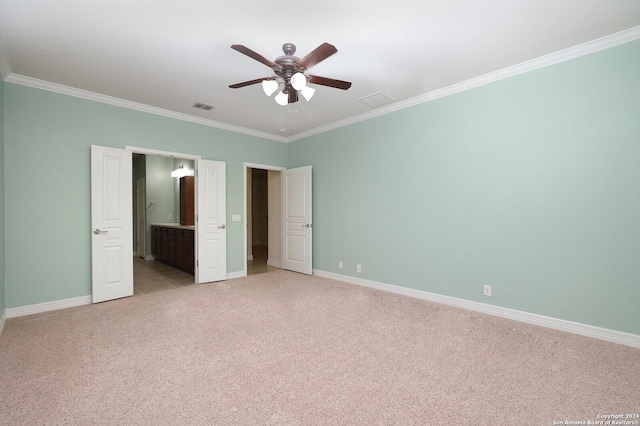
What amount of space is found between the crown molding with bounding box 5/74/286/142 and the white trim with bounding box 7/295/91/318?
2621 mm

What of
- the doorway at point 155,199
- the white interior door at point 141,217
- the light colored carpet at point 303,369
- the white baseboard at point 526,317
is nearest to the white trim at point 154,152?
the doorway at point 155,199

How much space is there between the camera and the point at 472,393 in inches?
77.1

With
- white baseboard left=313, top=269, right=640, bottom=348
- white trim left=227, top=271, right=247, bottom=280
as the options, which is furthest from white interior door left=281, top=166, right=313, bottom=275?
white baseboard left=313, top=269, right=640, bottom=348

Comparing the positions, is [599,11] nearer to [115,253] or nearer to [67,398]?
[67,398]

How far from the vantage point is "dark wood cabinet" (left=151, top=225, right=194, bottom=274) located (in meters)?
5.59

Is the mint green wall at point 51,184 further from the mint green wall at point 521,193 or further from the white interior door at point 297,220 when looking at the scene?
the mint green wall at point 521,193

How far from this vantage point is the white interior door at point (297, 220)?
5578 millimetres

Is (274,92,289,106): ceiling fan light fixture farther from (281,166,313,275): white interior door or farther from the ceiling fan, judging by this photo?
(281,166,313,275): white interior door

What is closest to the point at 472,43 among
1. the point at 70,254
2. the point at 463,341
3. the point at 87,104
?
the point at 463,341

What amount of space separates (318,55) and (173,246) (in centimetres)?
536

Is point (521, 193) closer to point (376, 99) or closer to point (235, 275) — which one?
point (376, 99)

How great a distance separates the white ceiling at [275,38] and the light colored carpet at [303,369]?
9.15ft

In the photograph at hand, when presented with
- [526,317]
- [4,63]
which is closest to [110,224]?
[4,63]

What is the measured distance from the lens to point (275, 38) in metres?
2.73
